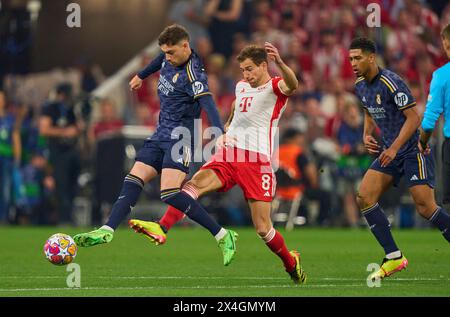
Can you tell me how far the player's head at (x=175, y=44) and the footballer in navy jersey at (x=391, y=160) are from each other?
1750 millimetres

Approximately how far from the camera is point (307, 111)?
21516mm

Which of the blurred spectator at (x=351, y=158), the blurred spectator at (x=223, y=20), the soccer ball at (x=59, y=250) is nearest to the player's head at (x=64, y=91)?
the blurred spectator at (x=223, y=20)

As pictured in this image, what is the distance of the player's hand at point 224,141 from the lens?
34.9 feet

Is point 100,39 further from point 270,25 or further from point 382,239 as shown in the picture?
point 382,239

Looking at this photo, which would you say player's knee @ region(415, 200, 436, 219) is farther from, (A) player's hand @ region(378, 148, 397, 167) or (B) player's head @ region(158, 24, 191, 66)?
(B) player's head @ region(158, 24, 191, 66)

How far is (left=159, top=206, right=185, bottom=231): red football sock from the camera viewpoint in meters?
11.0

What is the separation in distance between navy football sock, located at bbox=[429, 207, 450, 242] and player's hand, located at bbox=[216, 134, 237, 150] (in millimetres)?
2012

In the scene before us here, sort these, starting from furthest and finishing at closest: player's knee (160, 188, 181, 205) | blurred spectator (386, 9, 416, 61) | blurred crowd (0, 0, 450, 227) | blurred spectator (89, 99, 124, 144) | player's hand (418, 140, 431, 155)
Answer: blurred spectator (386, 9, 416, 61)
blurred spectator (89, 99, 124, 144)
blurred crowd (0, 0, 450, 227)
player's knee (160, 188, 181, 205)
player's hand (418, 140, 431, 155)

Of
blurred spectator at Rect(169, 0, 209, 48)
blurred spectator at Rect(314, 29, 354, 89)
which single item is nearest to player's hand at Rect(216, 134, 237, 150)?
blurred spectator at Rect(314, 29, 354, 89)

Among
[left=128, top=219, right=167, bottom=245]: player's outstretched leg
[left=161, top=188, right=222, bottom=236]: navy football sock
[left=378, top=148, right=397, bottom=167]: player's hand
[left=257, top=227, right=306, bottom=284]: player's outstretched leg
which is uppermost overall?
[left=378, top=148, right=397, bottom=167]: player's hand

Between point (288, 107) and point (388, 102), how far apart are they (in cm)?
1092

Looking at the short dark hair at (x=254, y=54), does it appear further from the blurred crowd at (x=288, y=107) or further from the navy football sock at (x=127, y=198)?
the blurred crowd at (x=288, y=107)

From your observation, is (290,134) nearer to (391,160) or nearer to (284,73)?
(391,160)

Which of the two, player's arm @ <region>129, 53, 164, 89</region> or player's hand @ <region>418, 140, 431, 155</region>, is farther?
player's arm @ <region>129, 53, 164, 89</region>
